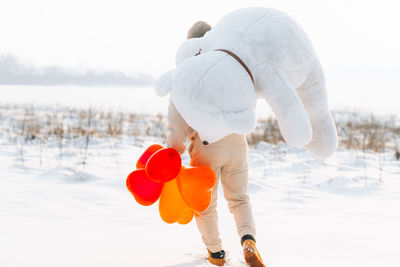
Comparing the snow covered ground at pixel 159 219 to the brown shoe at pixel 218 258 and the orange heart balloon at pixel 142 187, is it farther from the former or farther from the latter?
the orange heart balloon at pixel 142 187

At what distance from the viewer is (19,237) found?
6.48 ft

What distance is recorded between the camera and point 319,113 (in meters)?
1.66

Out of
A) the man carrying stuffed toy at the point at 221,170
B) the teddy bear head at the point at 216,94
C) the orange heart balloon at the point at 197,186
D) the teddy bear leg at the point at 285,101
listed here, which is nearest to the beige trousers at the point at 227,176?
the man carrying stuffed toy at the point at 221,170

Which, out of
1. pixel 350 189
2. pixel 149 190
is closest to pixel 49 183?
pixel 149 190

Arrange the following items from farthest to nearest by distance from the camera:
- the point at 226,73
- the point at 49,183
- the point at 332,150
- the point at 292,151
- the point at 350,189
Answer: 1. the point at 292,151
2. the point at 350,189
3. the point at 49,183
4. the point at 332,150
5. the point at 226,73

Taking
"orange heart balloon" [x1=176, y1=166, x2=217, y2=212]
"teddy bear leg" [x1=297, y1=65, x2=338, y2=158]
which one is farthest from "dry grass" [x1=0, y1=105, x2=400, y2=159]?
"teddy bear leg" [x1=297, y1=65, x2=338, y2=158]

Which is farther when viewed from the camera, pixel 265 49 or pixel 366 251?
pixel 366 251

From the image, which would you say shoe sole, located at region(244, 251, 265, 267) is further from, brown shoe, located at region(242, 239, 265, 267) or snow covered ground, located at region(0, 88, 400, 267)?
snow covered ground, located at region(0, 88, 400, 267)

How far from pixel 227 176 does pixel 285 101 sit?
0.55 m

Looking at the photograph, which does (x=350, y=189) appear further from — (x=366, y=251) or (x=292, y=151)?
(x=292, y=151)

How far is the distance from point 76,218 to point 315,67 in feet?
6.08

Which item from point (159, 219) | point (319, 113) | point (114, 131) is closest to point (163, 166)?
point (319, 113)

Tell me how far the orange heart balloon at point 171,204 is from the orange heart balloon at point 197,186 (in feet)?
0.15

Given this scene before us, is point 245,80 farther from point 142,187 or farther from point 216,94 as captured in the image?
point 142,187
